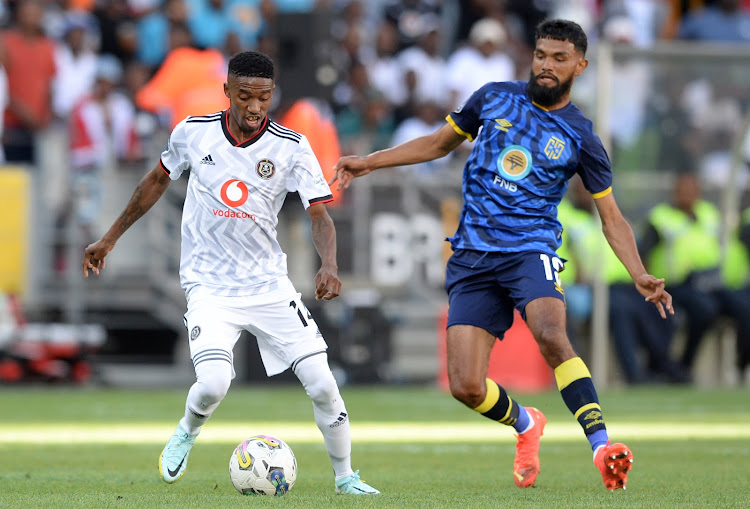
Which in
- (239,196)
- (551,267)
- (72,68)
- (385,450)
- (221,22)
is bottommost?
(385,450)

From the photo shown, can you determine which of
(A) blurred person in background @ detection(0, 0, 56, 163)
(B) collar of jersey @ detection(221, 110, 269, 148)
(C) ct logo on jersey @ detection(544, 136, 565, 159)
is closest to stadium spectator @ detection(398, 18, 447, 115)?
(A) blurred person in background @ detection(0, 0, 56, 163)

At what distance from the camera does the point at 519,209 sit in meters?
7.70

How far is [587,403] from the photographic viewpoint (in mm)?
7434

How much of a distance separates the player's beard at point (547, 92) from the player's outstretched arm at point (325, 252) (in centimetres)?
147

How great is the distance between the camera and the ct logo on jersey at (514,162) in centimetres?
771

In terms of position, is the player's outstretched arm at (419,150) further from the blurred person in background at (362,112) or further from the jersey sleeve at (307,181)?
the blurred person in background at (362,112)

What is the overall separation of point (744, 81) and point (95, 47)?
346 inches

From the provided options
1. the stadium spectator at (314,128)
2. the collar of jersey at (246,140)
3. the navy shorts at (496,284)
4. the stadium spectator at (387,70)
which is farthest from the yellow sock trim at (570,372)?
the stadium spectator at (387,70)

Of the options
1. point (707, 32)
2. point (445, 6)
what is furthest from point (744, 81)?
point (445, 6)

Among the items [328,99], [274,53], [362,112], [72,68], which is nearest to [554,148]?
[274,53]

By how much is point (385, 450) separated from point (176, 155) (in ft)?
11.5

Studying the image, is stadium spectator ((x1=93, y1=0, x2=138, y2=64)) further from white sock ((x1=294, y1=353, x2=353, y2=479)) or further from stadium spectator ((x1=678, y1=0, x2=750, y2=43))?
white sock ((x1=294, y1=353, x2=353, y2=479))

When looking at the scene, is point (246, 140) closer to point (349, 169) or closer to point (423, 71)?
point (349, 169)

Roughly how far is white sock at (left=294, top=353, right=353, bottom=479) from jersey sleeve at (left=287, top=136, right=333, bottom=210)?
0.83m
